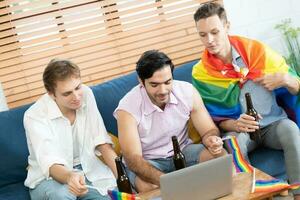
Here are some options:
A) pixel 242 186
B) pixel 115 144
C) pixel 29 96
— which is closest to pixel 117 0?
pixel 29 96

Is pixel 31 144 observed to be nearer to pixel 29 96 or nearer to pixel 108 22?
pixel 29 96

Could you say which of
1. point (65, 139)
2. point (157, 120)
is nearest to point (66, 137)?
point (65, 139)

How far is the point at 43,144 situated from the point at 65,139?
0.15 metres

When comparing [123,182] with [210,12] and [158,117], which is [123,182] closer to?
[158,117]

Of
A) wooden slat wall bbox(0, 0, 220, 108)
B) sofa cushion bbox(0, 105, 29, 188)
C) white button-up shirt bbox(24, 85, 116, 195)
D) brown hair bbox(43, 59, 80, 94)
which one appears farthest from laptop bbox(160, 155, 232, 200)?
wooden slat wall bbox(0, 0, 220, 108)

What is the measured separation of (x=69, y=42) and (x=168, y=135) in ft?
3.81

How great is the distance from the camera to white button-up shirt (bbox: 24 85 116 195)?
225cm

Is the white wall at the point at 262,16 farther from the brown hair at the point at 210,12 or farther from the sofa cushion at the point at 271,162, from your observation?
the sofa cushion at the point at 271,162

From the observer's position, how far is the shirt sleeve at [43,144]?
2146 mm

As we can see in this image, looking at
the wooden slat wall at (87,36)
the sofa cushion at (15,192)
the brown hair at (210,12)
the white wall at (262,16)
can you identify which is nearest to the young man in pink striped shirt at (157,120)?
the brown hair at (210,12)

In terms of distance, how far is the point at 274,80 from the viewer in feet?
7.50

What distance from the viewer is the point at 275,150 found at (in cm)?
230

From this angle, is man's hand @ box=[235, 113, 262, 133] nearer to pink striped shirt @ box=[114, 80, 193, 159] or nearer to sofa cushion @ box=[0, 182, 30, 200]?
pink striped shirt @ box=[114, 80, 193, 159]

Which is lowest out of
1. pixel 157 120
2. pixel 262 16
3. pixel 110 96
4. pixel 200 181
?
pixel 200 181
